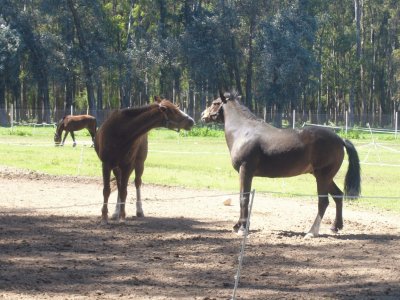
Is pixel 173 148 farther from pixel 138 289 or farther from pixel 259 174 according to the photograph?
pixel 138 289

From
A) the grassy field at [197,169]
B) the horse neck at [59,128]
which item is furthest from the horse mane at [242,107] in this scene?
the horse neck at [59,128]

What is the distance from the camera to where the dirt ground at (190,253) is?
9492 millimetres

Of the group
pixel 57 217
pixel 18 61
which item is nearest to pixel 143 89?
pixel 18 61

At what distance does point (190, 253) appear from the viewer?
11961 millimetres

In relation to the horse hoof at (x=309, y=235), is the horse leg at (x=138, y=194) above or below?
above

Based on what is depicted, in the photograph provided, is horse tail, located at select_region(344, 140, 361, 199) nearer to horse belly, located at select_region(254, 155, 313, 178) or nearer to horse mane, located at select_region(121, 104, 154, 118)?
horse belly, located at select_region(254, 155, 313, 178)

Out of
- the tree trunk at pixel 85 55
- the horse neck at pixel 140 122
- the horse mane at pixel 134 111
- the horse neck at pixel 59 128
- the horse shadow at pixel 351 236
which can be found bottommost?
the horse shadow at pixel 351 236

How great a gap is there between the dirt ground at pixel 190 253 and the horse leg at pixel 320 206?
6.9 inches

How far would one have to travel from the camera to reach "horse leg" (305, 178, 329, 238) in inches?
536

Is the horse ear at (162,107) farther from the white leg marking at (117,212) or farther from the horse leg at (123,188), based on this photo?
the white leg marking at (117,212)

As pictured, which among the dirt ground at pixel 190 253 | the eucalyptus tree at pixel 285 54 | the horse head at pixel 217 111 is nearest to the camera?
the dirt ground at pixel 190 253

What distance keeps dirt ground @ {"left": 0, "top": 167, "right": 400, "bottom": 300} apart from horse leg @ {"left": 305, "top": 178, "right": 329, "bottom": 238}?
0.57 ft

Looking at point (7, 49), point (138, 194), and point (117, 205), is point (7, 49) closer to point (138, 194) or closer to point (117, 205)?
point (138, 194)

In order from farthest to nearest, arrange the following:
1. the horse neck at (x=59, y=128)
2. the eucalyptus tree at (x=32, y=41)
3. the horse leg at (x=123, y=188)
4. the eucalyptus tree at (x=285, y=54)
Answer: the eucalyptus tree at (x=32, y=41) < the eucalyptus tree at (x=285, y=54) < the horse neck at (x=59, y=128) < the horse leg at (x=123, y=188)
